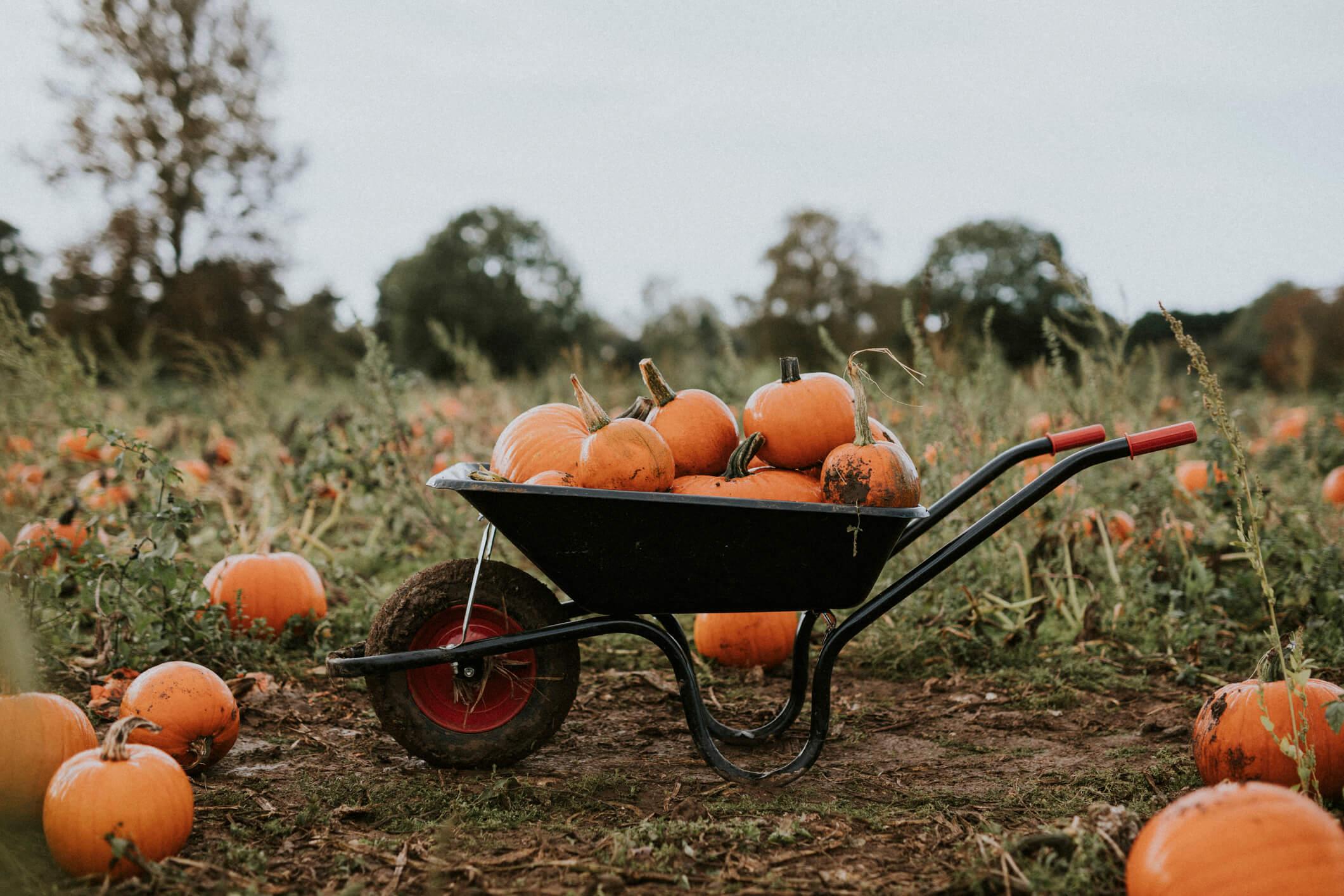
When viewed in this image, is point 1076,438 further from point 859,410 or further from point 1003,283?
point 1003,283

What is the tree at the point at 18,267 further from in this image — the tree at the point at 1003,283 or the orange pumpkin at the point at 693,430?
the orange pumpkin at the point at 693,430

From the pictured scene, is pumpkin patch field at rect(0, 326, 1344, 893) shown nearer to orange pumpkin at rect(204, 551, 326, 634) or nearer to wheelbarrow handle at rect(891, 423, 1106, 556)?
orange pumpkin at rect(204, 551, 326, 634)

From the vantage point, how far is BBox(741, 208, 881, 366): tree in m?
26.3

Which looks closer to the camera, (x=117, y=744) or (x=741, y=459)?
(x=117, y=744)

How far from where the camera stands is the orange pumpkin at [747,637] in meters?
3.25

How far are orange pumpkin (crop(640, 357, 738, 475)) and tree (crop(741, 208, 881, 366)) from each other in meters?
22.8

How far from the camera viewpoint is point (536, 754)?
255cm

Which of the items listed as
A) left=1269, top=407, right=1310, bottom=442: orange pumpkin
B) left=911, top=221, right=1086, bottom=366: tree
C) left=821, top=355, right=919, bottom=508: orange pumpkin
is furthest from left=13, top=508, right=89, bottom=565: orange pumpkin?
left=911, top=221, right=1086, bottom=366: tree

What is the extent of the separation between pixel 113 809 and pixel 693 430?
140 cm

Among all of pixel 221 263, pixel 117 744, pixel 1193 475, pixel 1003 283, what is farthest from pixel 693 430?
pixel 221 263

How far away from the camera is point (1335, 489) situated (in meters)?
5.22

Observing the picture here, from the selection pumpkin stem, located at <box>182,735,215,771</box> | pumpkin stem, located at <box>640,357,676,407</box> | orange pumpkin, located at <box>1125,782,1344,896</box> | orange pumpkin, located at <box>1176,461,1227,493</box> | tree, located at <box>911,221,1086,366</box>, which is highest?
tree, located at <box>911,221,1086,366</box>

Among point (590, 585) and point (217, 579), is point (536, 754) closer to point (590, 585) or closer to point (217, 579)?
point (590, 585)

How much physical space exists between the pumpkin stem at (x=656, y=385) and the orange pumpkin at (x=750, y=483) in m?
0.24
